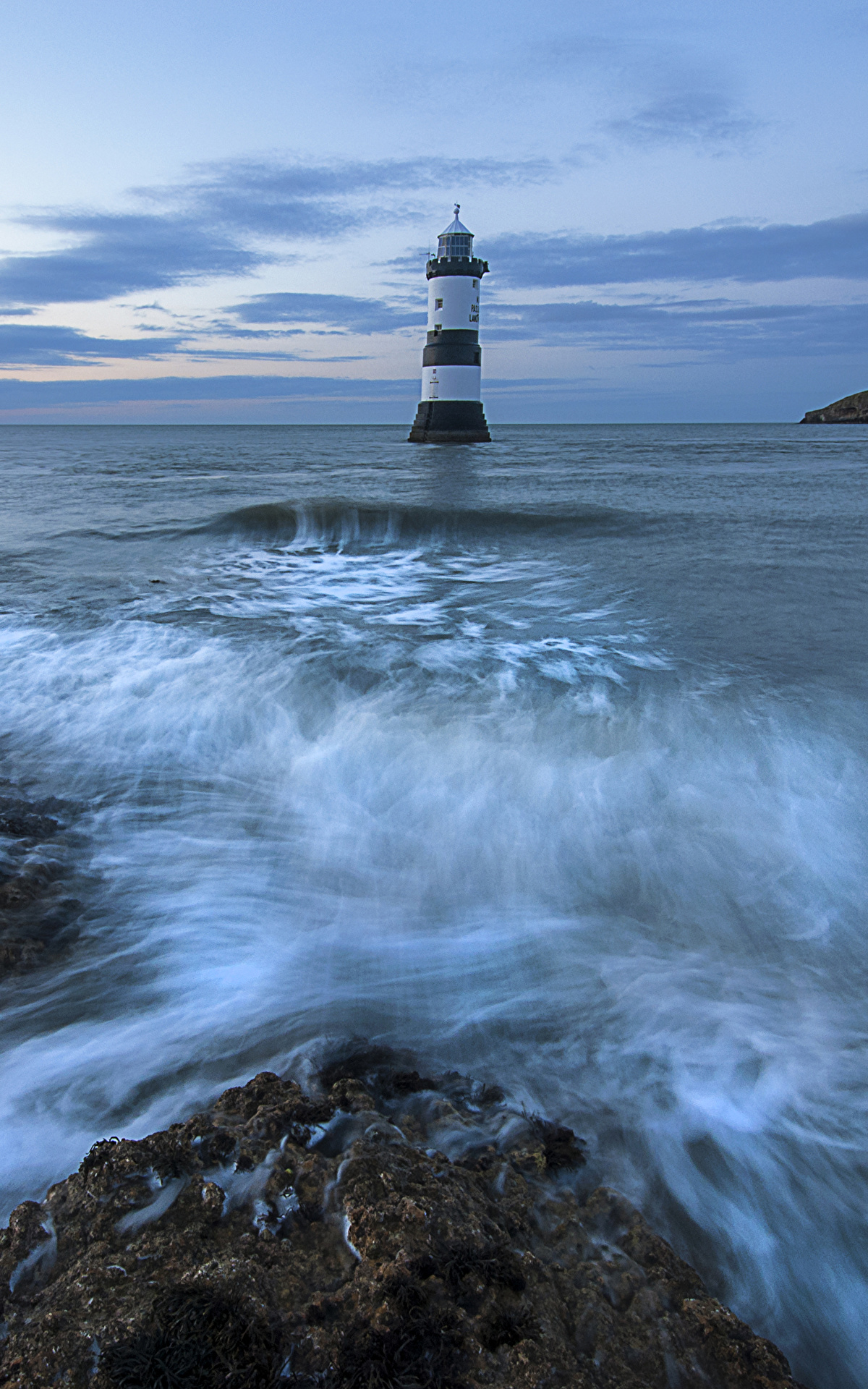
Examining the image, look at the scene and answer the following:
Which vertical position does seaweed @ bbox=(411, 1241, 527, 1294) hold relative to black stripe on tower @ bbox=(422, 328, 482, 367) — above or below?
below

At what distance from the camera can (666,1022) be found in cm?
253

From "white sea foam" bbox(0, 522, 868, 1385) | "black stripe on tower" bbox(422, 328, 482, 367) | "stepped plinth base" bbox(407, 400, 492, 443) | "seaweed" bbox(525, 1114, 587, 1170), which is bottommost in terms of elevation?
"white sea foam" bbox(0, 522, 868, 1385)

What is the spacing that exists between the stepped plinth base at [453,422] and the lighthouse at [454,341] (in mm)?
32

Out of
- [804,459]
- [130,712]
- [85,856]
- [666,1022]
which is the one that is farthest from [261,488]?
[804,459]

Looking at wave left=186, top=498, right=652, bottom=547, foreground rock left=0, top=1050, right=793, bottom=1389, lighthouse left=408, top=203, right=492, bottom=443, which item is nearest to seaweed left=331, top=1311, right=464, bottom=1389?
foreground rock left=0, top=1050, right=793, bottom=1389

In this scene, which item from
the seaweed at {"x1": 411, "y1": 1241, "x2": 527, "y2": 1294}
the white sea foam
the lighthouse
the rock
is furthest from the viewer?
the rock

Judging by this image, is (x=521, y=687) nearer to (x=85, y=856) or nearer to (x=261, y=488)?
(x=85, y=856)

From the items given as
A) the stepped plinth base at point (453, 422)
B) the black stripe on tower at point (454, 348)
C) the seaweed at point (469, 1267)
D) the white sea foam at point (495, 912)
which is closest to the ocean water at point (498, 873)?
the white sea foam at point (495, 912)

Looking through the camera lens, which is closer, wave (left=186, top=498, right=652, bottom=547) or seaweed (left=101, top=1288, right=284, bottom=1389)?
seaweed (left=101, top=1288, right=284, bottom=1389)

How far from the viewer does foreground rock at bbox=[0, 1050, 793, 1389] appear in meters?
1.25

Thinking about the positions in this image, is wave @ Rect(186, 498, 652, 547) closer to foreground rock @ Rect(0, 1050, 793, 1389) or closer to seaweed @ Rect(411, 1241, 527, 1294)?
foreground rock @ Rect(0, 1050, 793, 1389)

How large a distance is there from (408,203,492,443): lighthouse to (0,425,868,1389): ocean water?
84.0ft

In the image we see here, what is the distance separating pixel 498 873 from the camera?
3547mm

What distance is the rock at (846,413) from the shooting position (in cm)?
8325
